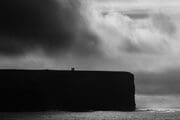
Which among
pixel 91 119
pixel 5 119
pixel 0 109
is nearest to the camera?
pixel 5 119

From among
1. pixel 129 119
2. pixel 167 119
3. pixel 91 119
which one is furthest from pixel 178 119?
pixel 91 119

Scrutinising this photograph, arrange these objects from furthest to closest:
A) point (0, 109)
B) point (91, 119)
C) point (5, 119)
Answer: point (0, 109) → point (91, 119) → point (5, 119)

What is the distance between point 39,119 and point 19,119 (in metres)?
6.00

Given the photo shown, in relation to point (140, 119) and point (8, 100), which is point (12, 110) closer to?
point (8, 100)

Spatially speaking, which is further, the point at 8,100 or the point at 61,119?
the point at 8,100

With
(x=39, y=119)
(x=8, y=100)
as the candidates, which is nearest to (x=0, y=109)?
(x=8, y=100)

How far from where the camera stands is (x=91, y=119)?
5748 inches

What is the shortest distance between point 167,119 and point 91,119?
21.4 m

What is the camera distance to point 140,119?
490 feet

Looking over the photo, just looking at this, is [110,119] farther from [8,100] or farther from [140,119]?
[8,100]

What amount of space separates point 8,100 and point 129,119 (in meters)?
63.5

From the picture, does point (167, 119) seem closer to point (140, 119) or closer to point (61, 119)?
point (140, 119)

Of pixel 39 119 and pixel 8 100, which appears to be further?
pixel 8 100

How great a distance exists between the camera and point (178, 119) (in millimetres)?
152875
